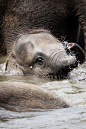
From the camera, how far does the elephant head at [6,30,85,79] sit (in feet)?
17.0

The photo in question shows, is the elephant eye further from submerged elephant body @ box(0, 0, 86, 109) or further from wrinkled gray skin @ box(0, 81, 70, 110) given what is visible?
wrinkled gray skin @ box(0, 81, 70, 110)

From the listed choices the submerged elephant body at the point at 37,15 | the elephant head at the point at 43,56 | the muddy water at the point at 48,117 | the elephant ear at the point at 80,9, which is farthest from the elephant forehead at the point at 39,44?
the muddy water at the point at 48,117

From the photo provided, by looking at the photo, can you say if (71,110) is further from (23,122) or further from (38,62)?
(38,62)

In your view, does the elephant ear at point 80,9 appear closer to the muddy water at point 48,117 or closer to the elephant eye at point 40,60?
the elephant eye at point 40,60

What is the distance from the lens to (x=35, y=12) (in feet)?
23.1

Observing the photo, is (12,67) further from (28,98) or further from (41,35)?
(28,98)

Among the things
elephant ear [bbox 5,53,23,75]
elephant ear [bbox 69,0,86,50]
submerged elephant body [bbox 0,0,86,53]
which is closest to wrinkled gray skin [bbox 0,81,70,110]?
elephant ear [bbox 5,53,23,75]

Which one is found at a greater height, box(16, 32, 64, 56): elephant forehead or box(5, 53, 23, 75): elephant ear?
box(16, 32, 64, 56): elephant forehead

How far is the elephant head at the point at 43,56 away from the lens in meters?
5.18

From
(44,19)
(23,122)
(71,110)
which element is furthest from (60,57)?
(23,122)

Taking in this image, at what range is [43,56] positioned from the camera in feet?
18.9

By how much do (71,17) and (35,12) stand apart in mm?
778

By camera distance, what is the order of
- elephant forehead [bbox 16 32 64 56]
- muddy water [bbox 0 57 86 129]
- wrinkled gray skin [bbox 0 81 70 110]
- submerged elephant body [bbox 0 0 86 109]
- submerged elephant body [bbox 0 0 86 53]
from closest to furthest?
1. muddy water [bbox 0 57 86 129]
2. wrinkled gray skin [bbox 0 81 70 110]
3. submerged elephant body [bbox 0 0 86 109]
4. elephant forehead [bbox 16 32 64 56]
5. submerged elephant body [bbox 0 0 86 53]

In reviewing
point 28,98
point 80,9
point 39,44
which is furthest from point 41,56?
point 28,98
